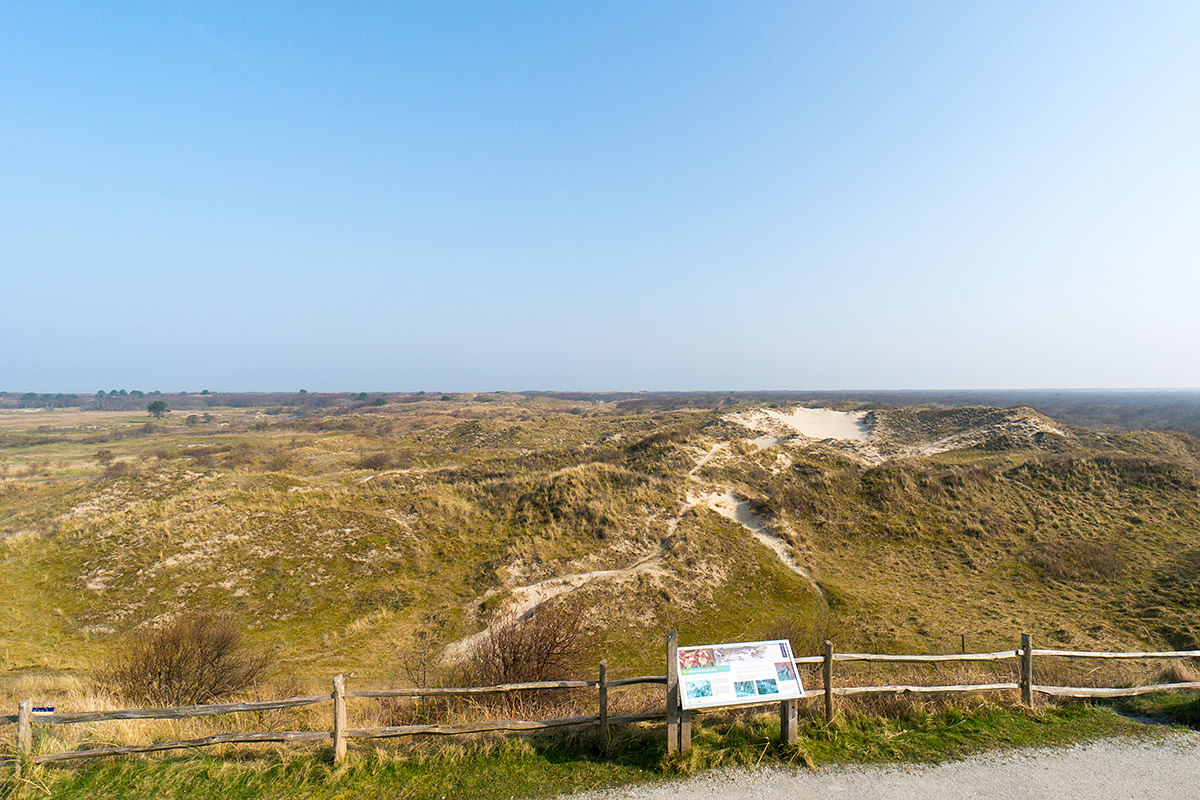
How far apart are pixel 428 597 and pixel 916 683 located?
716 inches

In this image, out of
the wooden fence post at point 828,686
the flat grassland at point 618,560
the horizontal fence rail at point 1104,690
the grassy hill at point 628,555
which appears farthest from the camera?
the grassy hill at point 628,555

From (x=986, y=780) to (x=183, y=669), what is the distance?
16097 mm

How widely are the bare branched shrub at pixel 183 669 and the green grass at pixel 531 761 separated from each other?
3801 millimetres

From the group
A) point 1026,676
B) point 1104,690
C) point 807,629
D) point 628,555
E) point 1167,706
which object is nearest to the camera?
point 1167,706

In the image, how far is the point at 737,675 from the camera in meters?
7.13

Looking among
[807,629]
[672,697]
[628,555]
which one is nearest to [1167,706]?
[672,697]

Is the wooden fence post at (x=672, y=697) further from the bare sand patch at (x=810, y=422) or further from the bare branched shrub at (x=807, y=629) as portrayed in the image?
the bare sand patch at (x=810, y=422)

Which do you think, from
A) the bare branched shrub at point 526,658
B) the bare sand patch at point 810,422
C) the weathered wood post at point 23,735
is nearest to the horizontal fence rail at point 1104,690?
the bare branched shrub at point 526,658

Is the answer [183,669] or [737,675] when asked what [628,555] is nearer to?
[183,669]

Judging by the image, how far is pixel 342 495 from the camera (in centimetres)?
2808

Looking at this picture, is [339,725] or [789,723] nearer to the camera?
[339,725]

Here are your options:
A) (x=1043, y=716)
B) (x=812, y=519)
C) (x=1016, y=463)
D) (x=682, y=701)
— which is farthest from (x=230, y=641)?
(x=1016, y=463)

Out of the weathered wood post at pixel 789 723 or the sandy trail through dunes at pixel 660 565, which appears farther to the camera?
the sandy trail through dunes at pixel 660 565

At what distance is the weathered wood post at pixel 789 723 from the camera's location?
295 inches
